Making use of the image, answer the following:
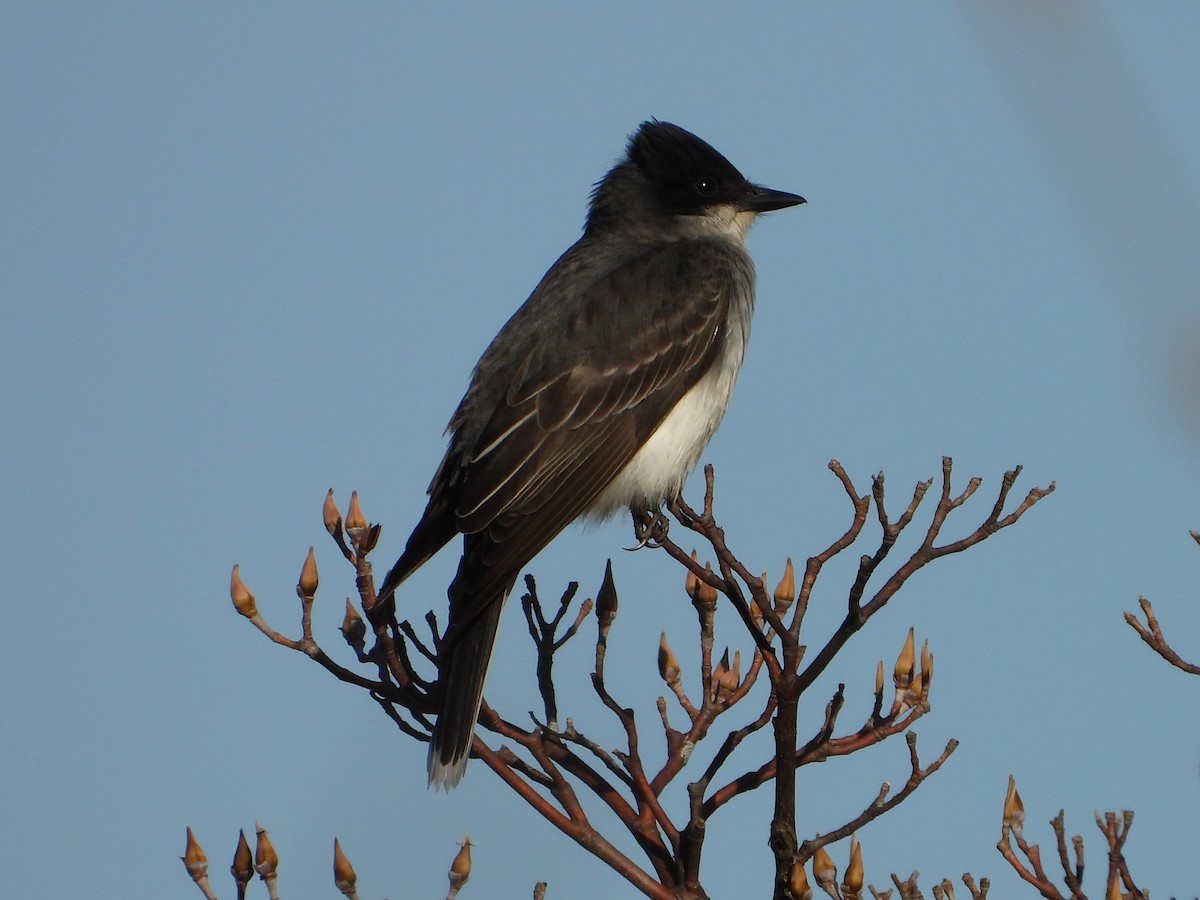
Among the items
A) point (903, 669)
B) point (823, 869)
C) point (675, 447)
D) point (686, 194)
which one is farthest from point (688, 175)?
point (823, 869)

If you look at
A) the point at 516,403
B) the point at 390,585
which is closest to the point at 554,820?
the point at 390,585

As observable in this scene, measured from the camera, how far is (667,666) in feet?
16.1

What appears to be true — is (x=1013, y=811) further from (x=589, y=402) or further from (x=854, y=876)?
(x=589, y=402)

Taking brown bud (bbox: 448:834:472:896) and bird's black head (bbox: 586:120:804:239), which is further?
bird's black head (bbox: 586:120:804:239)

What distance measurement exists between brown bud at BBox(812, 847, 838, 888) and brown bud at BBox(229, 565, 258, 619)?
1.87 m

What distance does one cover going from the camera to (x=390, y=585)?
4.99 m

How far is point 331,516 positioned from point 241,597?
0.41m

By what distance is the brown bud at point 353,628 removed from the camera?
471cm

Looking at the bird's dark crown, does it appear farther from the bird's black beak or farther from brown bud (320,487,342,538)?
brown bud (320,487,342,538)

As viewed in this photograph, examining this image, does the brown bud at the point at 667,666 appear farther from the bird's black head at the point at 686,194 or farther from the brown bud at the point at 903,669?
the bird's black head at the point at 686,194

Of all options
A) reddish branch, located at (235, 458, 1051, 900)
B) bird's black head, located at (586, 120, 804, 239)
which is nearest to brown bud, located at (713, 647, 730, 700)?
reddish branch, located at (235, 458, 1051, 900)

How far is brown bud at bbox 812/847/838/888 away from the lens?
3928 mm

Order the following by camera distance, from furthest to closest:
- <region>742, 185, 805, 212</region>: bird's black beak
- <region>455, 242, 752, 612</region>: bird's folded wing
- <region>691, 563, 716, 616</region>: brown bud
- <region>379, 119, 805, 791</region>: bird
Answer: <region>742, 185, 805, 212</region>: bird's black beak < <region>455, 242, 752, 612</region>: bird's folded wing < <region>379, 119, 805, 791</region>: bird < <region>691, 563, 716, 616</region>: brown bud

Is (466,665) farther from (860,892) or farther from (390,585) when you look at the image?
(860,892)
